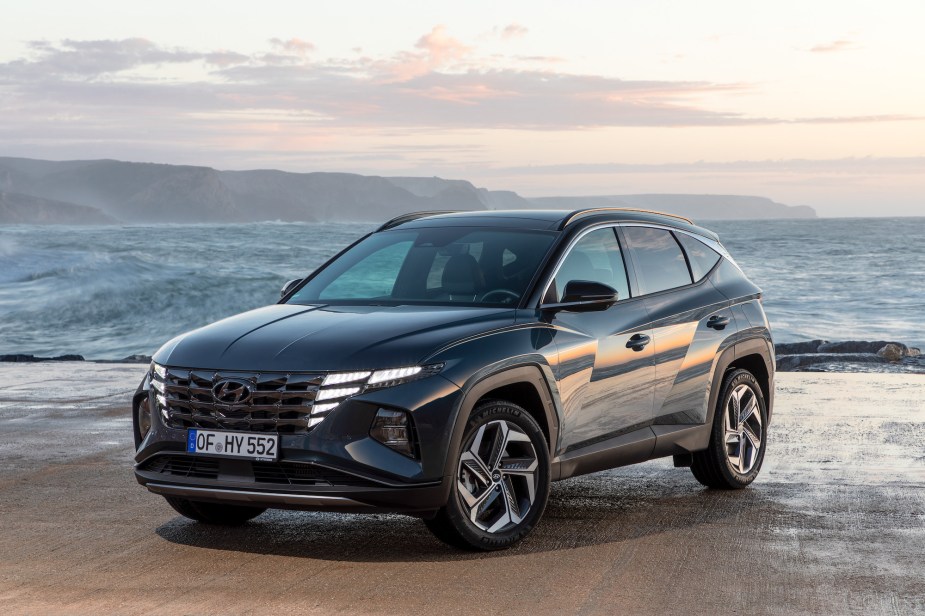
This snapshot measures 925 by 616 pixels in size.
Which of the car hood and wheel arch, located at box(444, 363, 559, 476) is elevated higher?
the car hood

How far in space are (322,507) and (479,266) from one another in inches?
73.4

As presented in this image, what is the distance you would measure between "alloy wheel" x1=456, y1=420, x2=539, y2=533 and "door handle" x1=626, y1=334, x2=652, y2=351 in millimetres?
1049

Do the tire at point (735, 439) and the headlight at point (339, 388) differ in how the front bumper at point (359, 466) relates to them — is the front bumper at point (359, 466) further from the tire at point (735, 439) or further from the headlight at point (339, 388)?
the tire at point (735, 439)

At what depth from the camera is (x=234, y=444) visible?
19.5ft

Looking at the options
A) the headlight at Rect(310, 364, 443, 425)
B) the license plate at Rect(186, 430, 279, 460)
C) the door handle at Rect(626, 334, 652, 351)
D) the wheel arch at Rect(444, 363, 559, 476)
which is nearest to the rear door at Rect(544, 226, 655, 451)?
the door handle at Rect(626, 334, 652, 351)

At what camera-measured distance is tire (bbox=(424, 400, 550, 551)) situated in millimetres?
6113

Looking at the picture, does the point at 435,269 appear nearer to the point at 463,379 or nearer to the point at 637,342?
the point at 637,342

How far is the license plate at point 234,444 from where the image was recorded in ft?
19.2

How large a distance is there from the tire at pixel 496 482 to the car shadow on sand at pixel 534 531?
11 centimetres

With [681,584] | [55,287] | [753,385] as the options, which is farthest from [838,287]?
[681,584]

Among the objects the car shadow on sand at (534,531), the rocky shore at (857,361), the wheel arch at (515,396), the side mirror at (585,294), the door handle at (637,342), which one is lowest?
the rocky shore at (857,361)

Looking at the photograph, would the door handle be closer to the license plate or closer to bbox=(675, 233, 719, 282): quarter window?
bbox=(675, 233, 719, 282): quarter window

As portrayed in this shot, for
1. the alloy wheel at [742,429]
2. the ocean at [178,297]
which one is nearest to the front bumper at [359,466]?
the alloy wheel at [742,429]

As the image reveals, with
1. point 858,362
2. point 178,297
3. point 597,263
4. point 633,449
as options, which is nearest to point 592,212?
point 597,263
